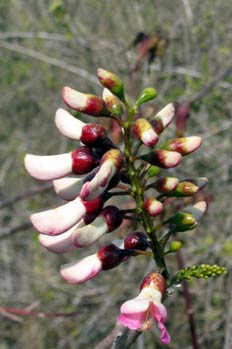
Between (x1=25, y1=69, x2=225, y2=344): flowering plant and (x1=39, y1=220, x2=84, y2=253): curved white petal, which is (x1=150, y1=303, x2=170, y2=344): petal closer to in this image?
(x1=25, y1=69, x2=225, y2=344): flowering plant

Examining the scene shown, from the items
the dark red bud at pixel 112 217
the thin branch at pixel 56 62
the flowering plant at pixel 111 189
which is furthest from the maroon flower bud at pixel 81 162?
the thin branch at pixel 56 62

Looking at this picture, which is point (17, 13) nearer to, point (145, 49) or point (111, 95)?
point (145, 49)

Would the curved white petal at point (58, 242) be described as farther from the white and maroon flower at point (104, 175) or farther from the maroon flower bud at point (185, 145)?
the maroon flower bud at point (185, 145)

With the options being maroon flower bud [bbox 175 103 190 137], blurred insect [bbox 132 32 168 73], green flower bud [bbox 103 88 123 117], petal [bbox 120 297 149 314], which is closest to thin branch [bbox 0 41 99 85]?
blurred insect [bbox 132 32 168 73]

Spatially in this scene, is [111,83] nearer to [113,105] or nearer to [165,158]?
[113,105]

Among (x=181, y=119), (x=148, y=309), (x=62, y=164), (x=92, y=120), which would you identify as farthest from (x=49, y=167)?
(x=92, y=120)

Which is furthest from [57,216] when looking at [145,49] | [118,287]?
[118,287]
